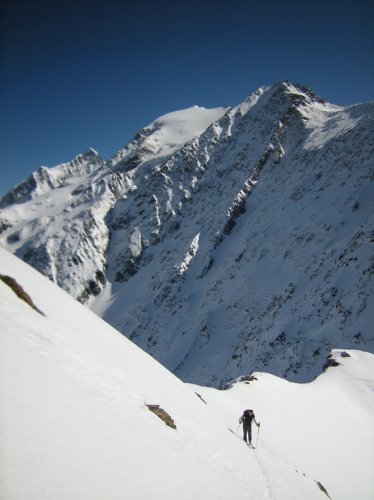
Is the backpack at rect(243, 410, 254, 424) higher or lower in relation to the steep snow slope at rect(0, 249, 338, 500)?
higher

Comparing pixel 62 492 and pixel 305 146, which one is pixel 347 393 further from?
pixel 305 146

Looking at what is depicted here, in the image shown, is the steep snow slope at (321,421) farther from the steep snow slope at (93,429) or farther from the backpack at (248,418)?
the steep snow slope at (93,429)

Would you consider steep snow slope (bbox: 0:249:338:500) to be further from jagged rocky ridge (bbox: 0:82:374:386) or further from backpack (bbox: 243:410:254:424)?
jagged rocky ridge (bbox: 0:82:374:386)

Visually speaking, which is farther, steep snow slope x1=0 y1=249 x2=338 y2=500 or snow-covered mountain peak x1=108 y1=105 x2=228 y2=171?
snow-covered mountain peak x1=108 y1=105 x2=228 y2=171

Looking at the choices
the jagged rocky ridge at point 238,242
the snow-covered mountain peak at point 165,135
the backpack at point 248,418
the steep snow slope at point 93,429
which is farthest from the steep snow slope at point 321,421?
the snow-covered mountain peak at point 165,135

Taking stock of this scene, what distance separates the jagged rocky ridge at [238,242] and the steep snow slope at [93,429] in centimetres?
2267

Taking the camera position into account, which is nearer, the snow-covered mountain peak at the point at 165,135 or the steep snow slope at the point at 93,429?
the steep snow slope at the point at 93,429

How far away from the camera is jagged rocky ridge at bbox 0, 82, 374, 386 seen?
3538 cm

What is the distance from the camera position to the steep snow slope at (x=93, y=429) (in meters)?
4.07

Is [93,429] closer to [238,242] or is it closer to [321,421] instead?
[321,421]

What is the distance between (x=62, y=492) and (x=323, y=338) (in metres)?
30.0

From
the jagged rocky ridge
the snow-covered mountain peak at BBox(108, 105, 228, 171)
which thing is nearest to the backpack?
the jagged rocky ridge

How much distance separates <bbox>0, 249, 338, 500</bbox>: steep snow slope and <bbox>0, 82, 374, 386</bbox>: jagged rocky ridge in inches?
893

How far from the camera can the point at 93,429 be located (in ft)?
16.9
